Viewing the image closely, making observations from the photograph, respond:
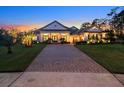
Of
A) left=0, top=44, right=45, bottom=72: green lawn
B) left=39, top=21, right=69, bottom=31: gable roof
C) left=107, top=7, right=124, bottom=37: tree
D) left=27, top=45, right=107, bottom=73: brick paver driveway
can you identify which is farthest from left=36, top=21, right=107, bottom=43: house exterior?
left=27, top=45, right=107, bottom=73: brick paver driveway

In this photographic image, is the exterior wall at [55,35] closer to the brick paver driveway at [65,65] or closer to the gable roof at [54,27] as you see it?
the gable roof at [54,27]

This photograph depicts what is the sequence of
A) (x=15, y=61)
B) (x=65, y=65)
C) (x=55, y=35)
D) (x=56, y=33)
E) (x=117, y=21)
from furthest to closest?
(x=56, y=33) → (x=55, y=35) → (x=117, y=21) → (x=15, y=61) → (x=65, y=65)

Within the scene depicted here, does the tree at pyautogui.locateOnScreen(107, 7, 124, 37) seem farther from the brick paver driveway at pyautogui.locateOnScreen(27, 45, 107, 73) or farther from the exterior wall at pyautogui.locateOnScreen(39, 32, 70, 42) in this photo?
the exterior wall at pyautogui.locateOnScreen(39, 32, 70, 42)

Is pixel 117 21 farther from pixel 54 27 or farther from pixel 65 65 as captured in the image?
pixel 54 27

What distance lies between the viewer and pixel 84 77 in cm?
736

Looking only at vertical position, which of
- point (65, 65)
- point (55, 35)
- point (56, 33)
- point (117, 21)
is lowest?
point (65, 65)

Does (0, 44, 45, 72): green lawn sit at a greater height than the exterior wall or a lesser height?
lesser

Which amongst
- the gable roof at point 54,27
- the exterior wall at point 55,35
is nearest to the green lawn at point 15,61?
the exterior wall at point 55,35

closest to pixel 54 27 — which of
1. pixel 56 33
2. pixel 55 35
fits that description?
pixel 56 33

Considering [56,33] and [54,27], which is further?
[54,27]

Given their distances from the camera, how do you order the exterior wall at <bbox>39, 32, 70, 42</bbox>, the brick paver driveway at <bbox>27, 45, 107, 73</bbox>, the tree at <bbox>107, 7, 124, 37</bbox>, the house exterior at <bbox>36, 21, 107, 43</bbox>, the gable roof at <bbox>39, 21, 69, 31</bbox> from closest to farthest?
the brick paver driveway at <bbox>27, 45, 107, 73</bbox> → the tree at <bbox>107, 7, 124, 37</bbox> → the house exterior at <bbox>36, 21, 107, 43</bbox> → the exterior wall at <bbox>39, 32, 70, 42</bbox> → the gable roof at <bbox>39, 21, 69, 31</bbox>
